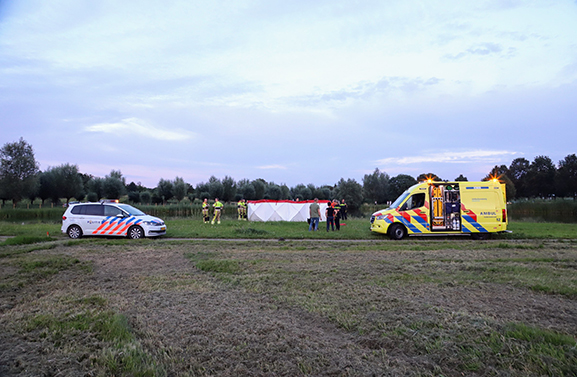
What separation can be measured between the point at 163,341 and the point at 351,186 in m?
73.1

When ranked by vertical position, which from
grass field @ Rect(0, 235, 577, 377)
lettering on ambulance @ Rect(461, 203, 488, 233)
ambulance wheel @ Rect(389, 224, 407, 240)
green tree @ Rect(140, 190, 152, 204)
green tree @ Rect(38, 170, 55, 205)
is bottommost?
grass field @ Rect(0, 235, 577, 377)

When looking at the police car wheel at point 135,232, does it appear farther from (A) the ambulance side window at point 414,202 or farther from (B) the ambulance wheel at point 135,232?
(A) the ambulance side window at point 414,202

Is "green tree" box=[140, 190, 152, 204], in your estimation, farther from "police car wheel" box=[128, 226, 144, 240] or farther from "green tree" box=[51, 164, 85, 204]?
"police car wheel" box=[128, 226, 144, 240]

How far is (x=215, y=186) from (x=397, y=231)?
6089 cm

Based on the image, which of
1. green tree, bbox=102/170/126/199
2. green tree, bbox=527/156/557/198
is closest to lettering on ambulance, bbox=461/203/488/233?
green tree, bbox=102/170/126/199

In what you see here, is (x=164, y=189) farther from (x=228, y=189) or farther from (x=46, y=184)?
(x=46, y=184)

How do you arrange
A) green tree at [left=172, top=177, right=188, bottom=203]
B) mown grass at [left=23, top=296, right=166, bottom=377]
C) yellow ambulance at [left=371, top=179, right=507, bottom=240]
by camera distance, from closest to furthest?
mown grass at [left=23, top=296, right=166, bottom=377] < yellow ambulance at [left=371, top=179, right=507, bottom=240] < green tree at [left=172, top=177, right=188, bottom=203]

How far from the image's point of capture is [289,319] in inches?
201

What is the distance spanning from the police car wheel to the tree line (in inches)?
1403

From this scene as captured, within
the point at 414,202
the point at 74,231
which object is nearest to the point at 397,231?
the point at 414,202

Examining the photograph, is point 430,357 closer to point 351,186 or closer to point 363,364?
point 363,364

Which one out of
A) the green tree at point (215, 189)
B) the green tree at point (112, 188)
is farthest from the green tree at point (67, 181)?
the green tree at point (215, 189)

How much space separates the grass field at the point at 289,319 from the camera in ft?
12.2

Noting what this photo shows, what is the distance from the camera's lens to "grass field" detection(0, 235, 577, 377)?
12.2 ft
